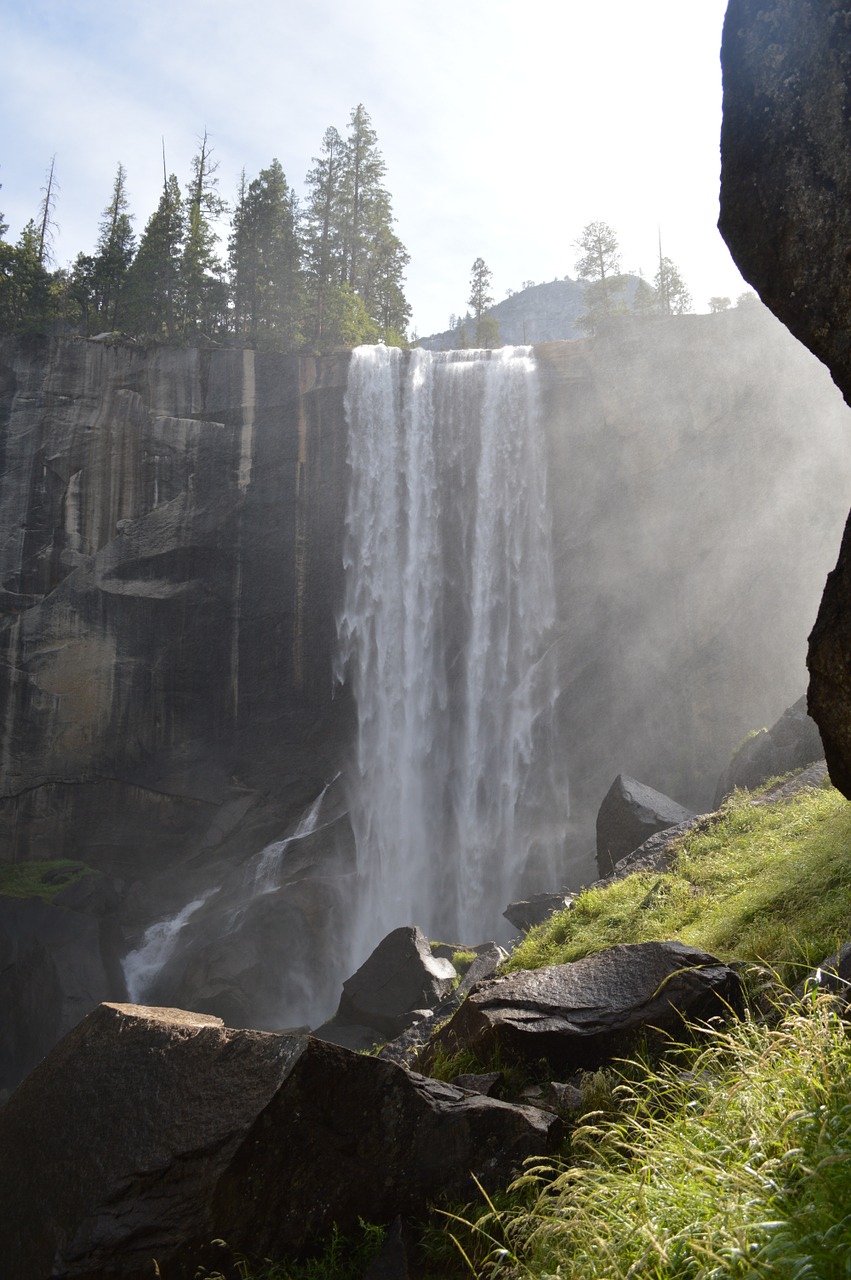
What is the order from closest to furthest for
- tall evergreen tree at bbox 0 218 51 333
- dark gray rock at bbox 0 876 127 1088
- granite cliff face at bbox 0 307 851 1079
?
dark gray rock at bbox 0 876 127 1088 < granite cliff face at bbox 0 307 851 1079 < tall evergreen tree at bbox 0 218 51 333

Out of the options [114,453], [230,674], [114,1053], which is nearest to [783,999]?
[114,1053]

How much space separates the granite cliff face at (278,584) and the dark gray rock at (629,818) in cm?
800

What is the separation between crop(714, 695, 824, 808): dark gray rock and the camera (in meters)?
14.9

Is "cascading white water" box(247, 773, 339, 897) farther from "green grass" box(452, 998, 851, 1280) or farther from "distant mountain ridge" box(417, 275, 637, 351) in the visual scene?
"distant mountain ridge" box(417, 275, 637, 351)

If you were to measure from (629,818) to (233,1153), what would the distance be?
11.8 m

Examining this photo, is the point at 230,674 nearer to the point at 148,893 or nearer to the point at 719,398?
the point at 148,893

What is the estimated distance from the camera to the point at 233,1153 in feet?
16.0

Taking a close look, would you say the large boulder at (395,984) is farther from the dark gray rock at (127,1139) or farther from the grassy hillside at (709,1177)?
the dark gray rock at (127,1139)

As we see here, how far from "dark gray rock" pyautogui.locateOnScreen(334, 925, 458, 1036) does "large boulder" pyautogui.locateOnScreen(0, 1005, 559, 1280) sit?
10.1m

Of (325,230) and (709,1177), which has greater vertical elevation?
(325,230)

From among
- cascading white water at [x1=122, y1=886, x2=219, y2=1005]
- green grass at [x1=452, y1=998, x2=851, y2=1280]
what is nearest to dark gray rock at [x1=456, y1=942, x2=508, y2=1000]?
green grass at [x1=452, y1=998, x2=851, y2=1280]

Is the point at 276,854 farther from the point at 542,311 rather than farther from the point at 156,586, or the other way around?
the point at 542,311

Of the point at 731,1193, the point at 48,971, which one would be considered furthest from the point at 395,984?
the point at 731,1193

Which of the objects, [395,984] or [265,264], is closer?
[395,984]
